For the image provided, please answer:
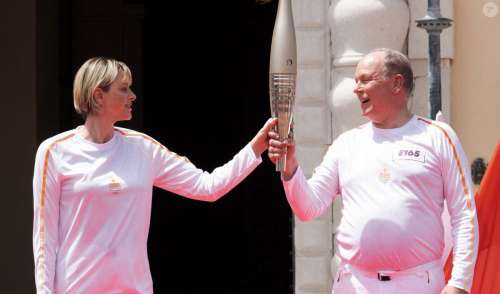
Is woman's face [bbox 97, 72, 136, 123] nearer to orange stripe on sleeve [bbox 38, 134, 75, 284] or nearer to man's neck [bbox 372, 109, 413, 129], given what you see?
orange stripe on sleeve [bbox 38, 134, 75, 284]

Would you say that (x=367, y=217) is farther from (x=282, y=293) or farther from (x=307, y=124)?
(x=282, y=293)

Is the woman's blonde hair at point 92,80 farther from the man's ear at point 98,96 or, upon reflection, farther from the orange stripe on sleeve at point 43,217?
the orange stripe on sleeve at point 43,217

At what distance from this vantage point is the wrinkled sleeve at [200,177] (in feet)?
13.9

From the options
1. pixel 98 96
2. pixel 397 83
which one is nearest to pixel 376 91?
pixel 397 83

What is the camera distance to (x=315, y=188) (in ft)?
13.8

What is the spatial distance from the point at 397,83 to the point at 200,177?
2.77ft

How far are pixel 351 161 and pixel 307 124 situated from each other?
95.8 inches

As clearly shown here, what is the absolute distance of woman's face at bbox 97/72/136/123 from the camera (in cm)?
402

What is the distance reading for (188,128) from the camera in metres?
12.1

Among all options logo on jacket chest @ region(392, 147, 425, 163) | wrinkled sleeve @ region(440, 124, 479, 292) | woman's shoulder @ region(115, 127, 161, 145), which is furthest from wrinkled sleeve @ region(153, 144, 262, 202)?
wrinkled sleeve @ region(440, 124, 479, 292)

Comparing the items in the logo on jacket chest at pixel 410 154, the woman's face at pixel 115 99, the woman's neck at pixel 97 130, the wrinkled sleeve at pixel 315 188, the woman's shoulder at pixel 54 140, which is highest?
the woman's face at pixel 115 99

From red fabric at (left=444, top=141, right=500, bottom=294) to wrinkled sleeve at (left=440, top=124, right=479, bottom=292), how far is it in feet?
1.73

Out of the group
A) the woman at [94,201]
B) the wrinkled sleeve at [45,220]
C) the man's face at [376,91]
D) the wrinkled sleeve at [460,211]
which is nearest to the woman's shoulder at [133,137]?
the woman at [94,201]

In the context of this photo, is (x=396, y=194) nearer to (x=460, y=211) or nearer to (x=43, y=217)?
(x=460, y=211)
